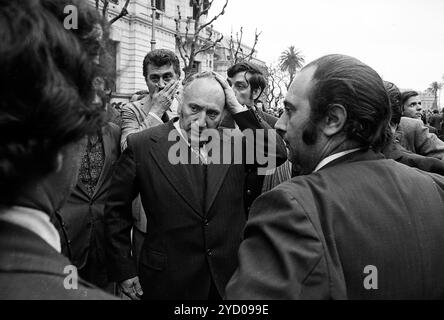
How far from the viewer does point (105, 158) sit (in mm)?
3295

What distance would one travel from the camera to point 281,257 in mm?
1389

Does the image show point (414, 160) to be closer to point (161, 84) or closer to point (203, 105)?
point (203, 105)

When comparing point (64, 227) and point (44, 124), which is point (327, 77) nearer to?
point (44, 124)

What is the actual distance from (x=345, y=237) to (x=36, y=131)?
3.33ft

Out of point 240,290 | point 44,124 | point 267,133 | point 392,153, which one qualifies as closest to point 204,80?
point 267,133

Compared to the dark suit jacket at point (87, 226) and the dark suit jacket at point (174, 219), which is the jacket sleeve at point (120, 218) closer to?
the dark suit jacket at point (174, 219)

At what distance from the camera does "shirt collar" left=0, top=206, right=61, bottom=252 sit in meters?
0.96

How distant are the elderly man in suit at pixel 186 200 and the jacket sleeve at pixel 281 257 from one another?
1312 millimetres

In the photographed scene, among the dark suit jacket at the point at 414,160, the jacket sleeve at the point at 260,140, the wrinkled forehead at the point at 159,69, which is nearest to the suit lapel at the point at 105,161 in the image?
the jacket sleeve at the point at 260,140

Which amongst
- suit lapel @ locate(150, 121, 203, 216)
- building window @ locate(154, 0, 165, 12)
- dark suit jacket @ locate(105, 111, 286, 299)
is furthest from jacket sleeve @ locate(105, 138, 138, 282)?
building window @ locate(154, 0, 165, 12)

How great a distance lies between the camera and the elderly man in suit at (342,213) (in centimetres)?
140

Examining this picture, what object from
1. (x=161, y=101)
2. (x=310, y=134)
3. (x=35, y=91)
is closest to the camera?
(x=35, y=91)

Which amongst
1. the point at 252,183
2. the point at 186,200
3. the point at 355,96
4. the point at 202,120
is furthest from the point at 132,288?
the point at 355,96

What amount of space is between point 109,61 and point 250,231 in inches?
28.5
